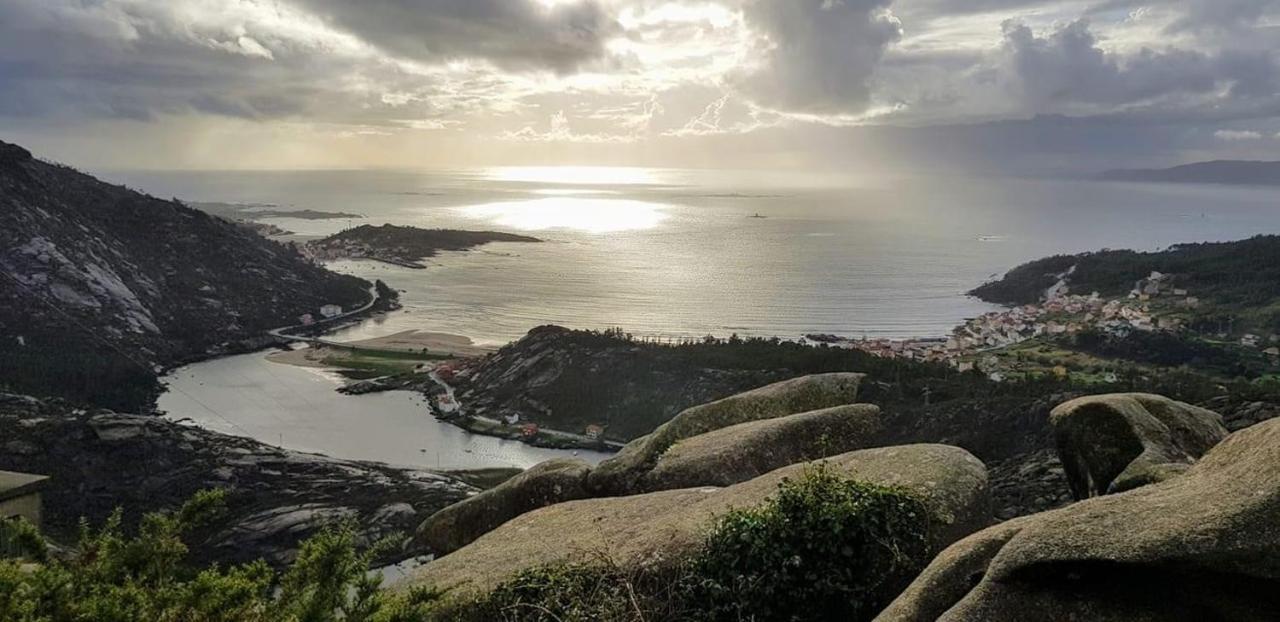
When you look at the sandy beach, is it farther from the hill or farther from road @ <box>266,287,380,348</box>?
the hill

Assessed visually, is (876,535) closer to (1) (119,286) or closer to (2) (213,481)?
(2) (213,481)

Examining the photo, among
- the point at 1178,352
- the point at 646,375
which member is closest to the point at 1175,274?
the point at 1178,352

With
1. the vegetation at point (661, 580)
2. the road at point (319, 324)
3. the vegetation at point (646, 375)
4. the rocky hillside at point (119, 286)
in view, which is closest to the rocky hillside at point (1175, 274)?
the vegetation at point (646, 375)

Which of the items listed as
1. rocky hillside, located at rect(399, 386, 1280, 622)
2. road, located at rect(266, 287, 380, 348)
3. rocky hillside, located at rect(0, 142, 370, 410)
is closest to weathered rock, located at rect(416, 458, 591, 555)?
rocky hillside, located at rect(399, 386, 1280, 622)

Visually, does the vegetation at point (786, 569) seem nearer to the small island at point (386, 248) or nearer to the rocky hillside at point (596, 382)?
the rocky hillside at point (596, 382)

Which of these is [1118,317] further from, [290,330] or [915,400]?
[290,330]

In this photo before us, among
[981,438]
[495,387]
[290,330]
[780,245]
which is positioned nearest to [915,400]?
[981,438]
